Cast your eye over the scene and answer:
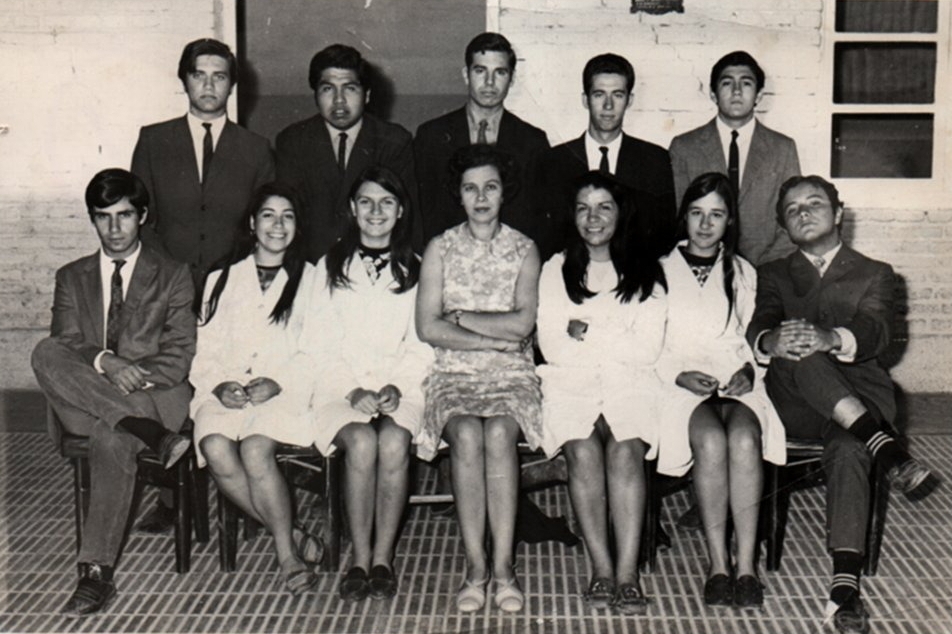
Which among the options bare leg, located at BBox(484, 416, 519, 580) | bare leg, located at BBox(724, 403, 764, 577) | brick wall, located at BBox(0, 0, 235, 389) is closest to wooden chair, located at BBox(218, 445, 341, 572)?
bare leg, located at BBox(484, 416, 519, 580)

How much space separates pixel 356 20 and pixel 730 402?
2105mm

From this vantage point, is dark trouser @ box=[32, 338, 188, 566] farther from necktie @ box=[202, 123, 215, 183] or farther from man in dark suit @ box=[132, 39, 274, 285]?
necktie @ box=[202, 123, 215, 183]

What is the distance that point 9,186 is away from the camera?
4.03 meters

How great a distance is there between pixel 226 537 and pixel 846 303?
195 cm

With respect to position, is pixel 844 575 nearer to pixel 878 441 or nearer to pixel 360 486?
pixel 878 441

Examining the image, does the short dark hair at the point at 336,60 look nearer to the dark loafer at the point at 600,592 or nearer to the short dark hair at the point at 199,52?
the short dark hair at the point at 199,52

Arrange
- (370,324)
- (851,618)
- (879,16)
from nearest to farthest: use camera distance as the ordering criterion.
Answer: (851,618), (370,324), (879,16)

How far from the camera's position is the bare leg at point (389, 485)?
2588 millimetres

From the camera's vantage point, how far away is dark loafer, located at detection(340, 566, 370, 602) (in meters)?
2.50

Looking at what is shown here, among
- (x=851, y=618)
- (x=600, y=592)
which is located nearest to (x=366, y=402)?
(x=600, y=592)

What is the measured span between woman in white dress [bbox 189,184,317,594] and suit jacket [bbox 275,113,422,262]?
0.79 feet

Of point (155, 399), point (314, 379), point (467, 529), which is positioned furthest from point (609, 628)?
point (155, 399)

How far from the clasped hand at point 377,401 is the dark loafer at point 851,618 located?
1.28m

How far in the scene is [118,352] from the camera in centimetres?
284
